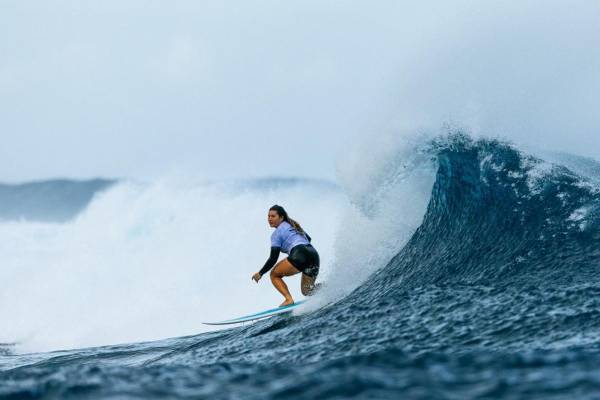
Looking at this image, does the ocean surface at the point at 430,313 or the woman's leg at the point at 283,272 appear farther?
the woman's leg at the point at 283,272

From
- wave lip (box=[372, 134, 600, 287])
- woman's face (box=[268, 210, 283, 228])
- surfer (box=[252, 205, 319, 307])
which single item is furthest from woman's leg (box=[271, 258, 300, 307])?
wave lip (box=[372, 134, 600, 287])

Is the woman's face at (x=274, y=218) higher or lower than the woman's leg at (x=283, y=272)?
higher

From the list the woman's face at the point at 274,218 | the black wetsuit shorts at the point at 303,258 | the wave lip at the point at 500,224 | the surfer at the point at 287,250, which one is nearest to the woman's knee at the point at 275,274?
the surfer at the point at 287,250

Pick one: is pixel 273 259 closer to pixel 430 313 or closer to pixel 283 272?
pixel 283 272

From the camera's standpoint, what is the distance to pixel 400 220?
9.77 meters

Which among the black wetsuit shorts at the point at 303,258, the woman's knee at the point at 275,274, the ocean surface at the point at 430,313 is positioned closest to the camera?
the ocean surface at the point at 430,313

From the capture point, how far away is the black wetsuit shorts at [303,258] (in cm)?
798

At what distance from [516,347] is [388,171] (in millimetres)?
5918

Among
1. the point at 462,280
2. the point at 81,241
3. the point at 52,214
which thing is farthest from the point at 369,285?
the point at 52,214

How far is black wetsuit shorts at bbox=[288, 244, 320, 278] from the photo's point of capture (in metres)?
7.98

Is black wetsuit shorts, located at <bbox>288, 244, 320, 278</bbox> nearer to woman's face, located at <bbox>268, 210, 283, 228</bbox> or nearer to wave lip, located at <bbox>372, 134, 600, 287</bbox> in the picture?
woman's face, located at <bbox>268, 210, 283, 228</bbox>

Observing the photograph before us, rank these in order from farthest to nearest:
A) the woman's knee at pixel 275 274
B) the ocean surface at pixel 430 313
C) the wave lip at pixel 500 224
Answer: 1. the woman's knee at pixel 275 274
2. the wave lip at pixel 500 224
3. the ocean surface at pixel 430 313

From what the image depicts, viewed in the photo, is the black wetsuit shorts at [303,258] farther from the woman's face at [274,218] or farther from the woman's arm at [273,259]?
the woman's face at [274,218]

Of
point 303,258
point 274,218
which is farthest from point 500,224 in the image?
point 274,218
